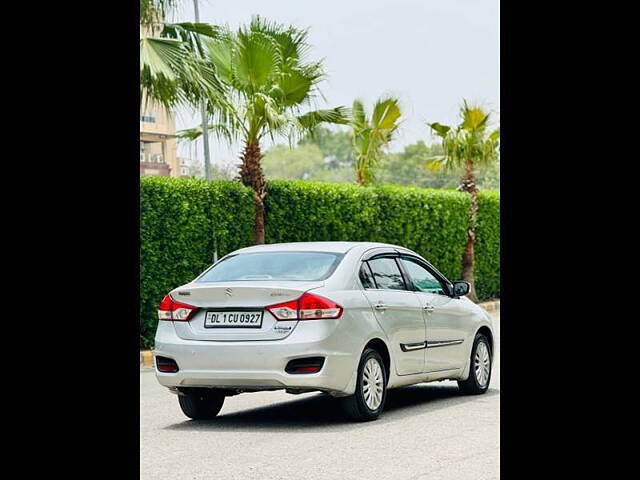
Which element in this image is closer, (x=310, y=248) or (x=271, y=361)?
(x=271, y=361)

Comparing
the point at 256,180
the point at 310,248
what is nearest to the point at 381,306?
the point at 310,248

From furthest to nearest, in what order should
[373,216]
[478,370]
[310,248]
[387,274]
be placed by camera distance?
[373,216] → [478,370] → [387,274] → [310,248]

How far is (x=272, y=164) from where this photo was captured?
11188 centimetres

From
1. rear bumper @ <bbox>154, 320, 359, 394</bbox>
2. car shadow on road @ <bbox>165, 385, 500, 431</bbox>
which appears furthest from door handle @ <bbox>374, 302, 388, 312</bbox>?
car shadow on road @ <bbox>165, 385, 500, 431</bbox>

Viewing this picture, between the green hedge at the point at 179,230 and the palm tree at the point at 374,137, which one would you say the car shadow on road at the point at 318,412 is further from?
the palm tree at the point at 374,137

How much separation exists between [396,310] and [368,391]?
0.94 m

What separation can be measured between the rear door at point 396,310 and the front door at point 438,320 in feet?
0.57

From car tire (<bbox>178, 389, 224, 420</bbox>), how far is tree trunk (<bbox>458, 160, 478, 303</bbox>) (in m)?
18.6

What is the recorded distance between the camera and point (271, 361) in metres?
9.02

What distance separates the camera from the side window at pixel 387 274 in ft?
34.2

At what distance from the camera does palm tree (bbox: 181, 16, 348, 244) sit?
63.0 ft

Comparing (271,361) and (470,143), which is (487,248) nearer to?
(470,143)
